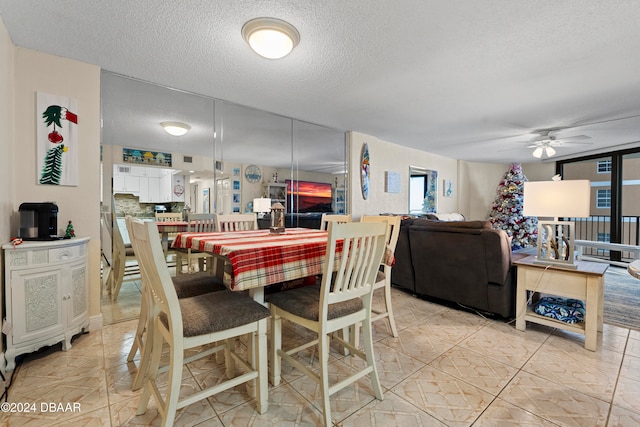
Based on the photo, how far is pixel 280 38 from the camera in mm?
1940

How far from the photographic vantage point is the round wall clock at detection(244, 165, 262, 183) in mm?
3688

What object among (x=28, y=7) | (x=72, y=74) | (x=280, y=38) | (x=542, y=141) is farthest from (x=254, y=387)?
(x=542, y=141)

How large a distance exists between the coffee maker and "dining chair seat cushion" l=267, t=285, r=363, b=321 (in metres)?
1.73

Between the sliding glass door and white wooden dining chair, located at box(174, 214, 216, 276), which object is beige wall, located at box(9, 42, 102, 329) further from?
the sliding glass door

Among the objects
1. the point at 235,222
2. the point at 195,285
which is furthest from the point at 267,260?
the point at 235,222

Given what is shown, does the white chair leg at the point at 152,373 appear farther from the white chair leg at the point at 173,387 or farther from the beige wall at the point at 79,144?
the beige wall at the point at 79,144

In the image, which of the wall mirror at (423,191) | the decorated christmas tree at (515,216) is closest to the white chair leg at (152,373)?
the wall mirror at (423,191)

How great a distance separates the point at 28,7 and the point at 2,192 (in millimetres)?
1182

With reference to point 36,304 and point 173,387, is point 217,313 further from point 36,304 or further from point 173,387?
point 36,304

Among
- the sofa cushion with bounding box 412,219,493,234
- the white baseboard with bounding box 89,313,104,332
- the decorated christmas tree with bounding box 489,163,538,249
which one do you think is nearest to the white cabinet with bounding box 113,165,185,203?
the white baseboard with bounding box 89,313,104,332

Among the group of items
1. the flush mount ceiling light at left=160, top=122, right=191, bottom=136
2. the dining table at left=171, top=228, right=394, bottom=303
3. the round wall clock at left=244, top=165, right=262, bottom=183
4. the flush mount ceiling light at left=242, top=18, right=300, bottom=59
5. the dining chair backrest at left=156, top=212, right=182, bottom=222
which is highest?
the flush mount ceiling light at left=242, top=18, right=300, bottom=59

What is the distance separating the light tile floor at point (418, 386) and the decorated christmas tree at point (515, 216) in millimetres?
4027

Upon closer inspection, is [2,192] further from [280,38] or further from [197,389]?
[280,38]

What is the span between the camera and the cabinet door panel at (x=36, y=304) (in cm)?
179
